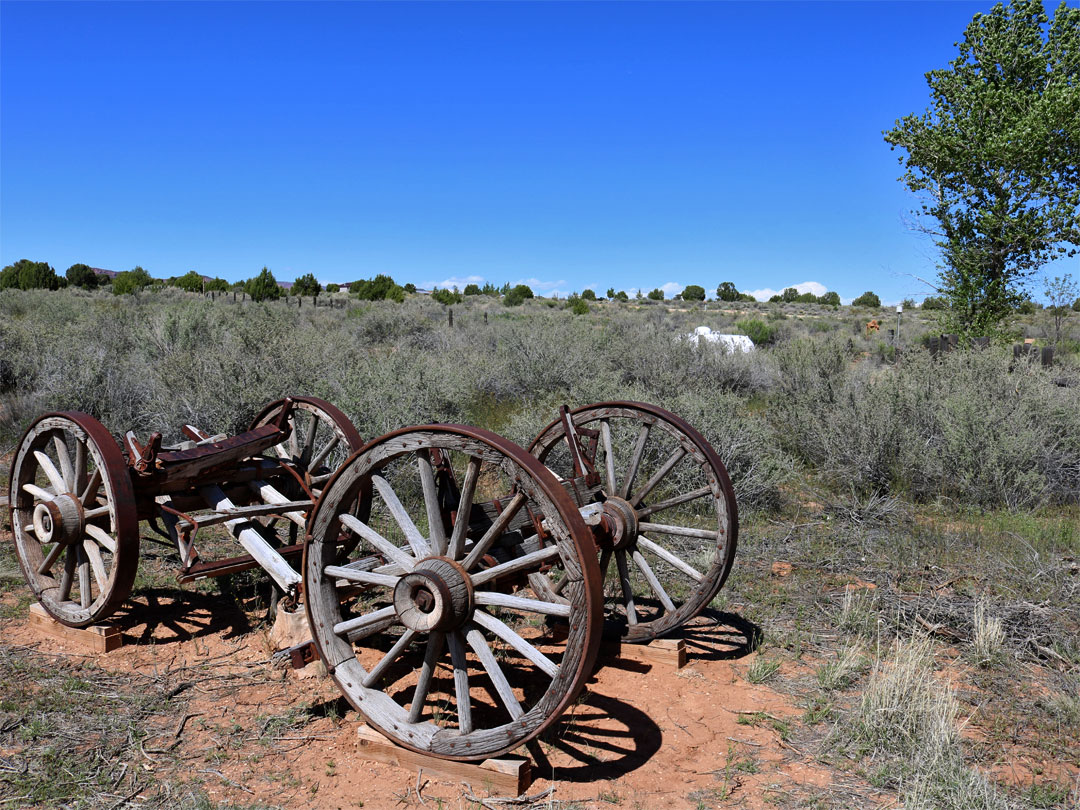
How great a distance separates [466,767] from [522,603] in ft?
2.37

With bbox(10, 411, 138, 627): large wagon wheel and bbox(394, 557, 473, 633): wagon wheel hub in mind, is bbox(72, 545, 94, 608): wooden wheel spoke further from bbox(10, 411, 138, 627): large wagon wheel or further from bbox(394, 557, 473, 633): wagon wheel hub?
bbox(394, 557, 473, 633): wagon wheel hub

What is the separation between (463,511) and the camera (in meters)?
2.99

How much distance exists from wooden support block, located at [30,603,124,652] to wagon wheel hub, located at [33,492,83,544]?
51cm

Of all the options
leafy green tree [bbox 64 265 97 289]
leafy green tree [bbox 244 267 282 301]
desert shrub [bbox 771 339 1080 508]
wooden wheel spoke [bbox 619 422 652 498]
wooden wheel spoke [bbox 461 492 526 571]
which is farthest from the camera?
leafy green tree [bbox 64 265 97 289]

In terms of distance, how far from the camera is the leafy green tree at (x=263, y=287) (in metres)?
31.5

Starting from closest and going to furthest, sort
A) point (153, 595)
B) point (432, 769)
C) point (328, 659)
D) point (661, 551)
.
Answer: point (432, 769)
point (328, 659)
point (661, 551)
point (153, 595)

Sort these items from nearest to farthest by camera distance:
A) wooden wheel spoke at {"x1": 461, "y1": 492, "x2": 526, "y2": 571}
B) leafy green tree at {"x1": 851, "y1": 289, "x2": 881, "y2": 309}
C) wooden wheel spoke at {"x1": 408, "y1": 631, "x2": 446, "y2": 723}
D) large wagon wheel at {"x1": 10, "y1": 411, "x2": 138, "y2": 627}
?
wooden wheel spoke at {"x1": 461, "y1": 492, "x2": 526, "y2": 571} < wooden wheel spoke at {"x1": 408, "y1": 631, "x2": 446, "y2": 723} < large wagon wheel at {"x1": 10, "y1": 411, "x2": 138, "y2": 627} < leafy green tree at {"x1": 851, "y1": 289, "x2": 881, "y2": 309}

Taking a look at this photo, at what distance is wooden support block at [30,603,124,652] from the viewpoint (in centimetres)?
420

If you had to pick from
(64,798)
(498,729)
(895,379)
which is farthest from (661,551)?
(895,379)

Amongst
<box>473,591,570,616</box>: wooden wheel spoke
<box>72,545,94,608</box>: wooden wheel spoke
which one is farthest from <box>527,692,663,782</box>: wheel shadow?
<box>72,545,94,608</box>: wooden wheel spoke

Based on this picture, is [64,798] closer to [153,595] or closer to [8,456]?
[153,595]

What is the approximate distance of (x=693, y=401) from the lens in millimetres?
7793

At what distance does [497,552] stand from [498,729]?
97 cm

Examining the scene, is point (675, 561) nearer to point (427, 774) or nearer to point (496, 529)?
point (496, 529)
